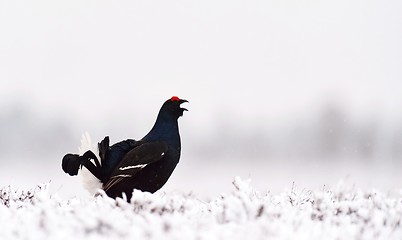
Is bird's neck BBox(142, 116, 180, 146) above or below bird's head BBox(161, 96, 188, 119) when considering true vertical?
below

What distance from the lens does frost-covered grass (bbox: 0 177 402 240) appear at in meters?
4.91

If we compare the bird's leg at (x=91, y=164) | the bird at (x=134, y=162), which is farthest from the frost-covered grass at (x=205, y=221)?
the bird's leg at (x=91, y=164)

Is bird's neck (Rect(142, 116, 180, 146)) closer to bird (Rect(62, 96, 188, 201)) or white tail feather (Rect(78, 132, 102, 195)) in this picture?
bird (Rect(62, 96, 188, 201))

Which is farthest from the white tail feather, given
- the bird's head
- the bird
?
the bird's head

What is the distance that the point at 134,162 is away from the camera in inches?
360

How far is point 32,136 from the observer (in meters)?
75.1

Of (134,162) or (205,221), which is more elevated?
(205,221)

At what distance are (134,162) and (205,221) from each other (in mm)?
3719

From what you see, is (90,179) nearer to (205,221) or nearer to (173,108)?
(173,108)

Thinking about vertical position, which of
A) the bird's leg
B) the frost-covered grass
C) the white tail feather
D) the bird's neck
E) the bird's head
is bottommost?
the white tail feather

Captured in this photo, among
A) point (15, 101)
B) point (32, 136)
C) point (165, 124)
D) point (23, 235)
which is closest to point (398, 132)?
point (32, 136)

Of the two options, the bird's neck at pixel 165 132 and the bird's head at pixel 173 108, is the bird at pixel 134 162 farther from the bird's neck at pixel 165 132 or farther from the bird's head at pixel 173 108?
the bird's head at pixel 173 108

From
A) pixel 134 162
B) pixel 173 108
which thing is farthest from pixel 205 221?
pixel 173 108

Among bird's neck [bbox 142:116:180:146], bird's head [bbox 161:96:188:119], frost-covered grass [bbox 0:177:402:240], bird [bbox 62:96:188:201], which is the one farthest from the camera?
bird's head [bbox 161:96:188:119]
